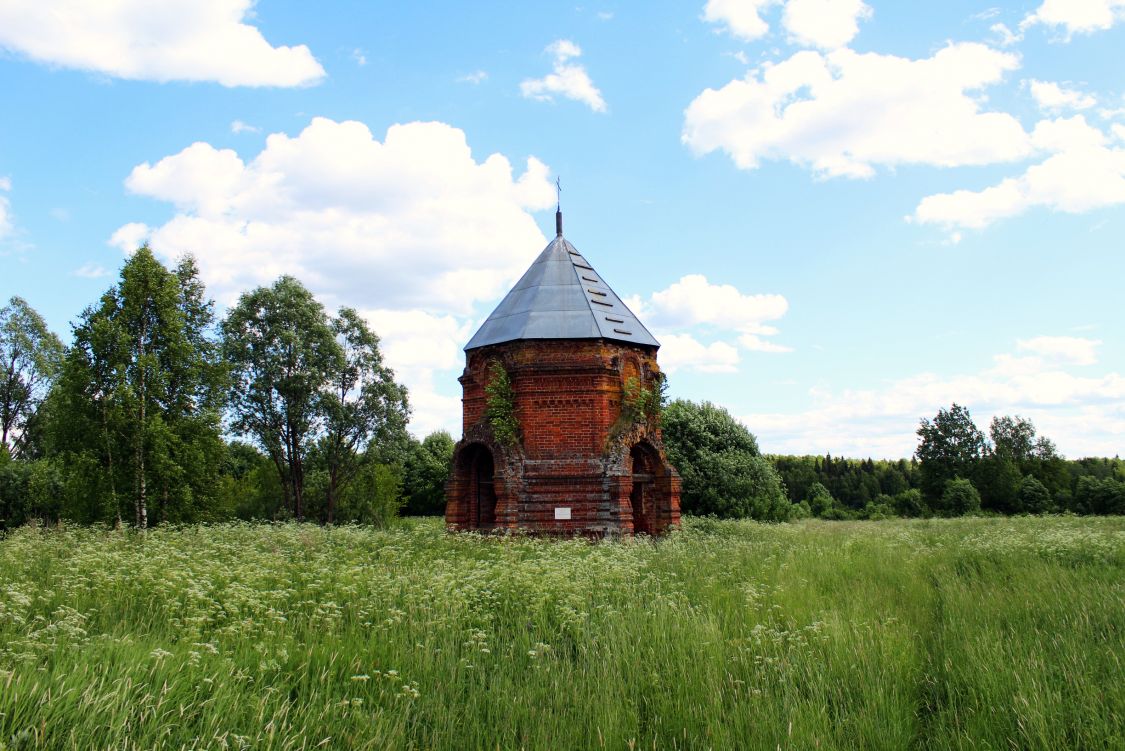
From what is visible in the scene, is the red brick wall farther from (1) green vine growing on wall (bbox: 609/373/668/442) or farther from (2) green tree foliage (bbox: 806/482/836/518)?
(2) green tree foliage (bbox: 806/482/836/518)

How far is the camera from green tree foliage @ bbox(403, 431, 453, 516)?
46469 millimetres

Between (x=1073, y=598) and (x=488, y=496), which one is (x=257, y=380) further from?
(x=1073, y=598)

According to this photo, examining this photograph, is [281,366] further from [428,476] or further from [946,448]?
[946,448]

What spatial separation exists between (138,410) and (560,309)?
456 inches

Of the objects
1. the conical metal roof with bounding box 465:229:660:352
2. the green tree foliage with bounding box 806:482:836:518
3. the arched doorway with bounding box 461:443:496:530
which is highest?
the conical metal roof with bounding box 465:229:660:352

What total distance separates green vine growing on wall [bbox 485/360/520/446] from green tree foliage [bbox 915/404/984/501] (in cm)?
4898

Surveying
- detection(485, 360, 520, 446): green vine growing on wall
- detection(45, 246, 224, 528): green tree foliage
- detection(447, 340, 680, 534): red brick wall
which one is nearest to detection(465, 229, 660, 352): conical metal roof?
detection(447, 340, 680, 534): red brick wall

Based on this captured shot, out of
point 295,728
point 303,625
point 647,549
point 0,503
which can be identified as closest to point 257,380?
point 0,503

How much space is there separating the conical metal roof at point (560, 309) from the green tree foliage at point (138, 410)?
8345 millimetres

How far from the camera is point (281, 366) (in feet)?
93.8

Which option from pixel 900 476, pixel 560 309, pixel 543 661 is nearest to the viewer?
pixel 543 661

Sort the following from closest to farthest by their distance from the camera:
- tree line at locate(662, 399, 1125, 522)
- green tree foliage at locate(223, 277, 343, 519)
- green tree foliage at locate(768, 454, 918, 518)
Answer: green tree foliage at locate(223, 277, 343, 519), tree line at locate(662, 399, 1125, 522), green tree foliage at locate(768, 454, 918, 518)

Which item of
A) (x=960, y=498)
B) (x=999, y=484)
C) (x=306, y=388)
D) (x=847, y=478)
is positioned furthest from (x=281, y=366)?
(x=847, y=478)

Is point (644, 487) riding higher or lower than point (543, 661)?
higher
